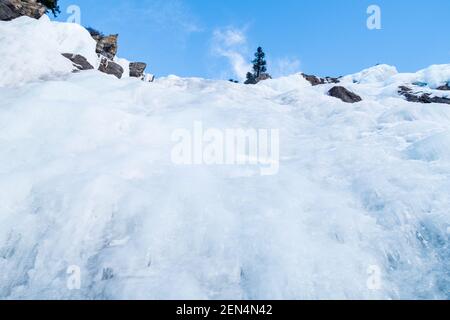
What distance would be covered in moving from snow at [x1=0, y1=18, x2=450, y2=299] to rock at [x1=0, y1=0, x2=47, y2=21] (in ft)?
28.8

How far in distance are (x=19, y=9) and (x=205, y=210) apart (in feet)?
69.5

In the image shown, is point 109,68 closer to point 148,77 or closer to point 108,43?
point 108,43

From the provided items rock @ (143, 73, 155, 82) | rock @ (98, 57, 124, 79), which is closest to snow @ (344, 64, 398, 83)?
rock @ (143, 73, 155, 82)

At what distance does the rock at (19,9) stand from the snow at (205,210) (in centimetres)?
879

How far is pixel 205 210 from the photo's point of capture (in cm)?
687

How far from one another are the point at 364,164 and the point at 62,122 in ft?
26.5

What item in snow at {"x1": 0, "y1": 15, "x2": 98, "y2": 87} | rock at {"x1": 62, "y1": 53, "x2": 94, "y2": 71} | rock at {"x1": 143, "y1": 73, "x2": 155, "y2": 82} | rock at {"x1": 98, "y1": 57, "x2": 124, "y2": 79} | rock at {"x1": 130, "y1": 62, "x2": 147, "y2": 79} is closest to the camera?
snow at {"x1": 0, "y1": 15, "x2": 98, "y2": 87}

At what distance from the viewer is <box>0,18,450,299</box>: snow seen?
5.43 m

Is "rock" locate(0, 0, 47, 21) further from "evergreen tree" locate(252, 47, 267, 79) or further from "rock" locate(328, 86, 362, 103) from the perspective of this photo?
"evergreen tree" locate(252, 47, 267, 79)

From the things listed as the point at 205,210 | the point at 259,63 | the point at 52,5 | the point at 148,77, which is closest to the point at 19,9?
the point at 52,5

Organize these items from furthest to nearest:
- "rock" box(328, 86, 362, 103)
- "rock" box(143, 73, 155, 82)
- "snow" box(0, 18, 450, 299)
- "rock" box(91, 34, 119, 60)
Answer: "rock" box(143, 73, 155, 82) → "rock" box(91, 34, 119, 60) → "rock" box(328, 86, 362, 103) → "snow" box(0, 18, 450, 299)

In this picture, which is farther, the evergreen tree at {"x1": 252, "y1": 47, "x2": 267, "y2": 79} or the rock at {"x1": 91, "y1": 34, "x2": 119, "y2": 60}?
the evergreen tree at {"x1": 252, "y1": 47, "x2": 267, "y2": 79}
